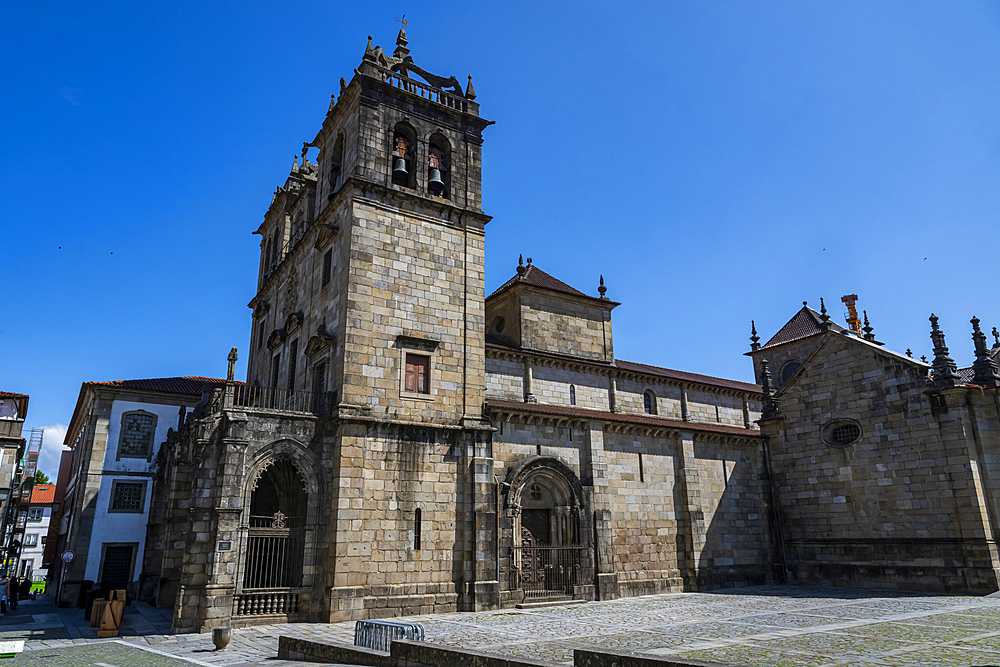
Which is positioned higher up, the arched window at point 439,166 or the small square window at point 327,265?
the arched window at point 439,166

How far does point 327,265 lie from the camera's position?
22156mm

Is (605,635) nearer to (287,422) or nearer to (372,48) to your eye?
(287,422)

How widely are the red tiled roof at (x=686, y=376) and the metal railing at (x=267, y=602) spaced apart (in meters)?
16.7

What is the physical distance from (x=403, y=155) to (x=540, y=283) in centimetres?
895

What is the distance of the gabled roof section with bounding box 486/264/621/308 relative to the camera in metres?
28.0

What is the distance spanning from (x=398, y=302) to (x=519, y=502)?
7659 mm

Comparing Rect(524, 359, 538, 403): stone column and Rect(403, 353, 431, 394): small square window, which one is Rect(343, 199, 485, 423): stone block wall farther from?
Rect(524, 359, 538, 403): stone column

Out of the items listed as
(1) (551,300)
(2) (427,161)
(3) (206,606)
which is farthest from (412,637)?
(1) (551,300)

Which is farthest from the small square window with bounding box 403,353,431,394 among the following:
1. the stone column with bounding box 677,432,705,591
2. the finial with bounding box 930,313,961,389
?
the finial with bounding box 930,313,961,389

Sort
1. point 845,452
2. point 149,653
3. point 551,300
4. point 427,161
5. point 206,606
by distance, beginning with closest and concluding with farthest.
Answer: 1. point 149,653
2. point 206,606
3. point 427,161
4. point 845,452
5. point 551,300

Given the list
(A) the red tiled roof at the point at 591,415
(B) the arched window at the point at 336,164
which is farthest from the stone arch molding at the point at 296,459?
(B) the arched window at the point at 336,164

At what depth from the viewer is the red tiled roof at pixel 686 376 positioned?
3011 centimetres

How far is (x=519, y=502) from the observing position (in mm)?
21234

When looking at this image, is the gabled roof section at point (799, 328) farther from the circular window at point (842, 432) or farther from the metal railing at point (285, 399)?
the metal railing at point (285, 399)
